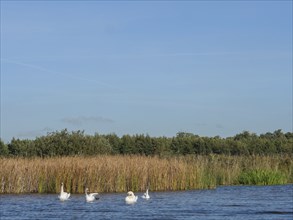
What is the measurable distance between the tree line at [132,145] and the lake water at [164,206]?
20924mm

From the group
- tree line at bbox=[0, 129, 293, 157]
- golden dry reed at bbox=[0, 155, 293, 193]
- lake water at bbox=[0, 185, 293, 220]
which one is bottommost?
lake water at bbox=[0, 185, 293, 220]

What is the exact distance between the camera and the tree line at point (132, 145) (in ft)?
193

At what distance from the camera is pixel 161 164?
131 feet

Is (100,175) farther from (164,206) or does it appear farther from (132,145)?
(132,145)

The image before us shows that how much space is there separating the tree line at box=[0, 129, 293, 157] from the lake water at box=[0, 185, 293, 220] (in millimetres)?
20924

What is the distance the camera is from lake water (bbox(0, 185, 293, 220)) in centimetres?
2770

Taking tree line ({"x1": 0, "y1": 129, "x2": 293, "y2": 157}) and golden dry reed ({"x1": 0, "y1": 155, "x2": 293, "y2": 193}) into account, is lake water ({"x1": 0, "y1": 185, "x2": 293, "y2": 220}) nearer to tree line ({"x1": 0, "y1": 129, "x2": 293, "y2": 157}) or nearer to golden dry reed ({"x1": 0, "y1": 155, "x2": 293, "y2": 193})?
golden dry reed ({"x1": 0, "y1": 155, "x2": 293, "y2": 193})

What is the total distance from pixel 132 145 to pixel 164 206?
161 feet

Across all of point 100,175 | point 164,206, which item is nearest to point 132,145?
point 100,175

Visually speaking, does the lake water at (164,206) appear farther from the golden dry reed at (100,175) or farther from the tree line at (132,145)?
the tree line at (132,145)

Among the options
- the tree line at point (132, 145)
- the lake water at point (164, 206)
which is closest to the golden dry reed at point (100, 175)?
the lake water at point (164, 206)

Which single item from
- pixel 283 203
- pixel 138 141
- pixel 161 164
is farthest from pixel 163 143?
pixel 283 203

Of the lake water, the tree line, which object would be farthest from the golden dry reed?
the tree line

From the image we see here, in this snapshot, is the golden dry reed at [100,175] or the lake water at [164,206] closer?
the lake water at [164,206]
